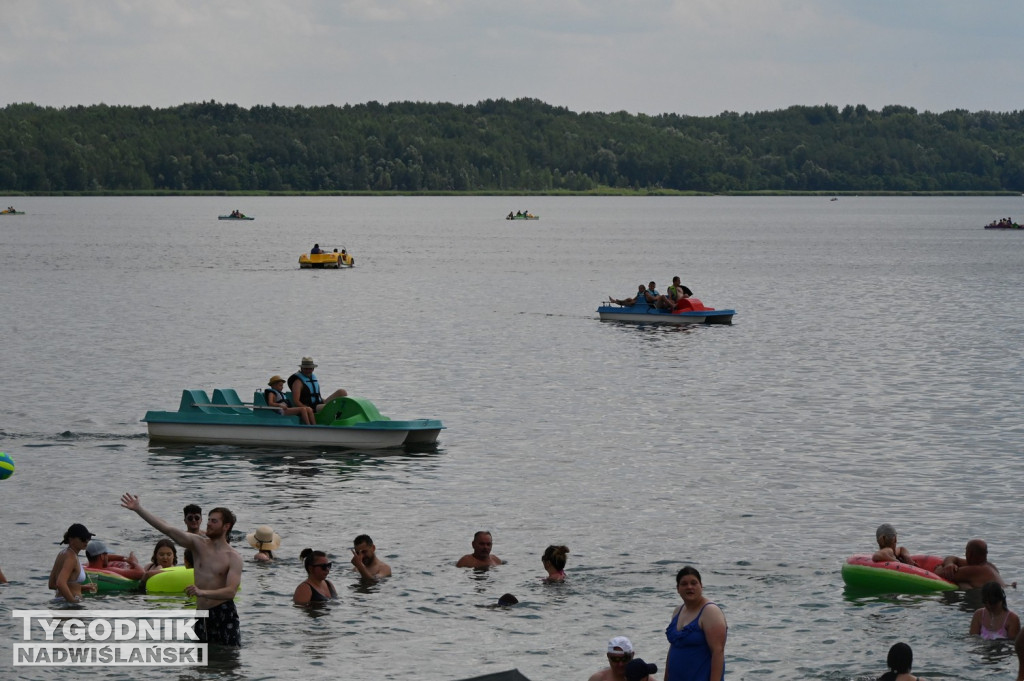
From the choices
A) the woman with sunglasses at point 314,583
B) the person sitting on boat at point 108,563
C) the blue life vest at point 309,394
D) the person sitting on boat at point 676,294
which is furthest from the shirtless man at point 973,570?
the person sitting on boat at point 676,294

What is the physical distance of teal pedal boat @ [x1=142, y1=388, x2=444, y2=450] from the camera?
3509cm

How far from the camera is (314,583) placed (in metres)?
23.3

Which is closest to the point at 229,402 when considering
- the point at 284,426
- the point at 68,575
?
the point at 284,426

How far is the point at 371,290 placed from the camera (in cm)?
9650

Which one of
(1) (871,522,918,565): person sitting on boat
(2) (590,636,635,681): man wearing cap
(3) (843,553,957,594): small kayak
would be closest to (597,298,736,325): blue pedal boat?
(1) (871,522,918,565): person sitting on boat

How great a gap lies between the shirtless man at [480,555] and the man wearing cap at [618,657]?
8.84 metres

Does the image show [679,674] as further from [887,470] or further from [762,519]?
[887,470]

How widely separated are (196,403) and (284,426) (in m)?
2.79

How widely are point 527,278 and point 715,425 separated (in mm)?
69184

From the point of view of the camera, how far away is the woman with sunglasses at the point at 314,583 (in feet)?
75.8

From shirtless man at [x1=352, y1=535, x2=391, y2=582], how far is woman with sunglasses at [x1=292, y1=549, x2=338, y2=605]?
1.04 m

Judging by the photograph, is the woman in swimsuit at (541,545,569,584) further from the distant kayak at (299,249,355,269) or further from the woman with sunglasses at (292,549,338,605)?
the distant kayak at (299,249,355,269)

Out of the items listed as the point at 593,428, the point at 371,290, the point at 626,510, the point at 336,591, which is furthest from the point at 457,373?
the point at 371,290

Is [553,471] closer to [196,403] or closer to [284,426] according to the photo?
[284,426]
